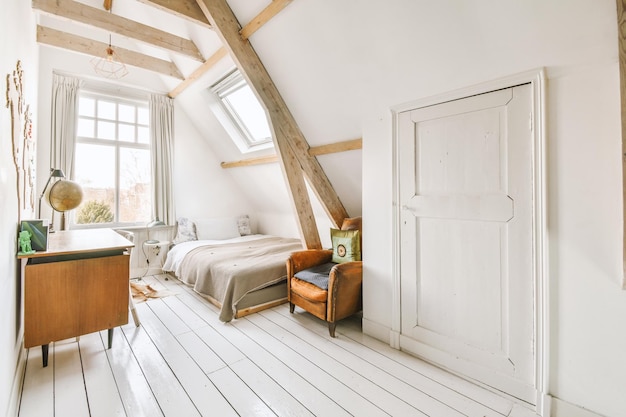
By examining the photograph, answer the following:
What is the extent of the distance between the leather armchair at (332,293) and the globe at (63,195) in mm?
2041

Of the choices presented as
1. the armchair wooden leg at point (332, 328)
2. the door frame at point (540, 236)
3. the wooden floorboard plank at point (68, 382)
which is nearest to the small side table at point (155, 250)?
the wooden floorboard plank at point (68, 382)

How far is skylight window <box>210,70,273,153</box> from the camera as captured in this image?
12.8 feet

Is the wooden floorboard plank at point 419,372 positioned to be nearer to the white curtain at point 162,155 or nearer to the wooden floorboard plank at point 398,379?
the wooden floorboard plank at point 398,379

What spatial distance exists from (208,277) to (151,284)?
1282 millimetres

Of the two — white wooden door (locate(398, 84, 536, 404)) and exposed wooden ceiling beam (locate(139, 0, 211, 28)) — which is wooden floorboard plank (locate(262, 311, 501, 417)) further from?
exposed wooden ceiling beam (locate(139, 0, 211, 28))

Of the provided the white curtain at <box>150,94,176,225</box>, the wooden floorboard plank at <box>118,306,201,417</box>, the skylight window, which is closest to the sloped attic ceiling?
the skylight window

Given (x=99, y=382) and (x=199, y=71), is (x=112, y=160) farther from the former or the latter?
(x=99, y=382)

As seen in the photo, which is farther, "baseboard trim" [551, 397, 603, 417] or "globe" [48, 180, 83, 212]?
"globe" [48, 180, 83, 212]

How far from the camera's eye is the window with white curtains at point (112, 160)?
158 inches

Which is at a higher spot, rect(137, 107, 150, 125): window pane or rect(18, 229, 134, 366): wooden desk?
rect(137, 107, 150, 125): window pane

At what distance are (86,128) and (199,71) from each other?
5.92 feet

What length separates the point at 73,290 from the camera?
6.73 feet

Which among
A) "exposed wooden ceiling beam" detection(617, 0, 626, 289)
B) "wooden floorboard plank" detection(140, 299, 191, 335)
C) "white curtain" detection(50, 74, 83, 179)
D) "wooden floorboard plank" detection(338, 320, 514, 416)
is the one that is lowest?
"wooden floorboard plank" detection(338, 320, 514, 416)

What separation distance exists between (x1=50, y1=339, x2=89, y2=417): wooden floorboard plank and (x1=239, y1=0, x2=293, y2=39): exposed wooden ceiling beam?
2.96 meters
